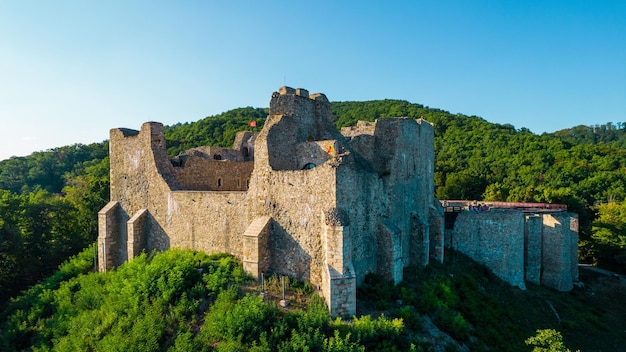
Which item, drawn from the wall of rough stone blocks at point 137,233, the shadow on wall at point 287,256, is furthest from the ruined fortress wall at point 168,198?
the shadow on wall at point 287,256

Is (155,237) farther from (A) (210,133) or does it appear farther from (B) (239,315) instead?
(A) (210,133)

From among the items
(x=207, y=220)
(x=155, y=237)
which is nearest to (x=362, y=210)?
(x=207, y=220)

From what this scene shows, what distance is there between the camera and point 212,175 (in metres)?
21.5

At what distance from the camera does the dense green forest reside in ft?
78.5

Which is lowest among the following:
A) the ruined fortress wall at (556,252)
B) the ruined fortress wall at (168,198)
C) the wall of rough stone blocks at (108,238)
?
the ruined fortress wall at (556,252)

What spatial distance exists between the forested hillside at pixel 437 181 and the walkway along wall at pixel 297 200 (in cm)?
734

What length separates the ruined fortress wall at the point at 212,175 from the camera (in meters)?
20.4

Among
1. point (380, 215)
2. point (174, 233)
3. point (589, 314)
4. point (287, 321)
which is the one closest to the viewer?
point (287, 321)

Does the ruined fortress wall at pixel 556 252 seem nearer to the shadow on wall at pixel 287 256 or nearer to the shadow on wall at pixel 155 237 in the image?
the shadow on wall at pixel 287 256

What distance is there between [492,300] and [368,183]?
11142 mm

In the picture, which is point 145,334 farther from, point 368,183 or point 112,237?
point 112,237

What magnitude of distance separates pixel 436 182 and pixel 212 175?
41622 millimetres

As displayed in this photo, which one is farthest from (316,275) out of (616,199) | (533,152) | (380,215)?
(533,152)

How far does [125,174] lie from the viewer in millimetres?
21188
